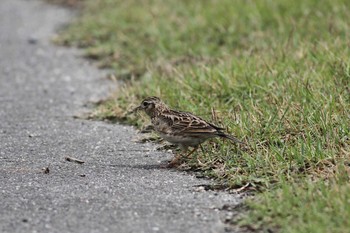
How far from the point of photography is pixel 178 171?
7.06m

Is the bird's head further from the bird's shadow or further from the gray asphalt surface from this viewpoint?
the bird's shadow

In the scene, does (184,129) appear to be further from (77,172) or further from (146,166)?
(77,172)

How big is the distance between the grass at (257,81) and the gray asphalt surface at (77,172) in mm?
338

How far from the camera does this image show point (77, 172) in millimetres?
7055

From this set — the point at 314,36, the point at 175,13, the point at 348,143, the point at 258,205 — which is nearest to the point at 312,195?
the point at 258,205

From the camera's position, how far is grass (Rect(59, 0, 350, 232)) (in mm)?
6055

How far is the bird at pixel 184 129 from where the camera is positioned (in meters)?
7.01

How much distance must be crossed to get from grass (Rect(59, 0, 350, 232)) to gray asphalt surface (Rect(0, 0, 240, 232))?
13.3 inches

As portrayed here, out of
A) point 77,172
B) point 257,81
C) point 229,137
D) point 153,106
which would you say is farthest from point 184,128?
point 257,81

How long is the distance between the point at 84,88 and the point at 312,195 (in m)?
5.28

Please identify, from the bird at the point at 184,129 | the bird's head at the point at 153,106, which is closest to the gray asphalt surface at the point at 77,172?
the bird at the point at 184,129

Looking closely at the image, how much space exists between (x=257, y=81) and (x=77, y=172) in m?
2.41

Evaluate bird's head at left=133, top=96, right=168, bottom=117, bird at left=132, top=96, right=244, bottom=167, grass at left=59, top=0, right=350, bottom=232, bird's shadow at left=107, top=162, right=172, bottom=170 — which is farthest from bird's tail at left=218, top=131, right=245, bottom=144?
bird's head at left=133, top=96, right=168, bottom=117

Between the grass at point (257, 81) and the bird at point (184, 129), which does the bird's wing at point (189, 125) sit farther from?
the grass at point (257, 81)
